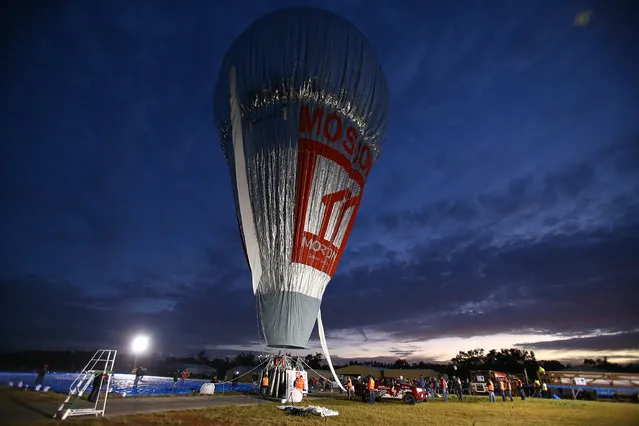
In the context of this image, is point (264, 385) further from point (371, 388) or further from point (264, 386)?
point (371, 388)

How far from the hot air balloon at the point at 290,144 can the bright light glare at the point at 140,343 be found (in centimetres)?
574

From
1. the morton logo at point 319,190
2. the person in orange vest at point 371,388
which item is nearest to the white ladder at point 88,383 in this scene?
the morton logo at point 319,190

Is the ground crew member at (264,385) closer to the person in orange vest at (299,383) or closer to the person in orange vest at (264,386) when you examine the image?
the person in orange vest at (264,386)

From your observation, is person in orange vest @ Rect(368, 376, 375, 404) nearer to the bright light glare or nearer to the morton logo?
the morton logo

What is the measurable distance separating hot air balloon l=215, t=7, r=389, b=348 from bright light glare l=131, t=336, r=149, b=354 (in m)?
5.74

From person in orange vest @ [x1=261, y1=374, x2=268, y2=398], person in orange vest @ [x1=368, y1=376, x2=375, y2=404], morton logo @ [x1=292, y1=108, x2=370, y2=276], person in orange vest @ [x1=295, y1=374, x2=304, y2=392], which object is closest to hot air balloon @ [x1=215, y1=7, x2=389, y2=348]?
morton logo @ [x1=292, y1=108, x2=370, y2=276]

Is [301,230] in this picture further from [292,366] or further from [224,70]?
[224,70]

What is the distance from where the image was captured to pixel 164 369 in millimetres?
120500

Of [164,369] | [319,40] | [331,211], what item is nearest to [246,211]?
[331,211]

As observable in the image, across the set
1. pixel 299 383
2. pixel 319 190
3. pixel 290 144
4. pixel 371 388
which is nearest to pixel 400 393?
pixel 371 388

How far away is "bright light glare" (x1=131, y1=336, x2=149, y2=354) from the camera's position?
12641 millimetres

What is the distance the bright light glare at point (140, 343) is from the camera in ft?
41.5

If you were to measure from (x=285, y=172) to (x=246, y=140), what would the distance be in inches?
115

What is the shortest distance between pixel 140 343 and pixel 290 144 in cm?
1089
